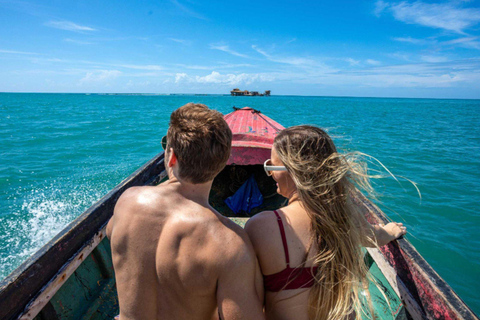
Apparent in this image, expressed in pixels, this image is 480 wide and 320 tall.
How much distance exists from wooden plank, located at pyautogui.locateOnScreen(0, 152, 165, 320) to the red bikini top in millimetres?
1739

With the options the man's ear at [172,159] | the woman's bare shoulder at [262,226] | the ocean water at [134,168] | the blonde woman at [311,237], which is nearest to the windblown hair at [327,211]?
the blonde woman at [311,237]

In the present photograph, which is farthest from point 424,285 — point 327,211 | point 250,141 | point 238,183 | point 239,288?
point 238,183

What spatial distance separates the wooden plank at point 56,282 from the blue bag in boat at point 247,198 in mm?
2546

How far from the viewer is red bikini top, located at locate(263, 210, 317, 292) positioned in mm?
Result: 1404

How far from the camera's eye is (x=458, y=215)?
Answer: 7.60m

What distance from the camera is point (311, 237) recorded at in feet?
4.68

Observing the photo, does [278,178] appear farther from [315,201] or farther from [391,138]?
[391,138]

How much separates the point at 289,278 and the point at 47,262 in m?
2.03

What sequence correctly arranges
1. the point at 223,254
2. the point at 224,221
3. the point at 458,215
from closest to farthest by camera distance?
the point at 223,254 → the point at 224,221 → the point at 458,215

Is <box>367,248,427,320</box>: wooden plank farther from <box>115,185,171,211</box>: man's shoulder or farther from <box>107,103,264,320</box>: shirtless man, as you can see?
<box>115,185,171,211</box>: man's shoulder

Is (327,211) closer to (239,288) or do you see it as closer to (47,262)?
(239,288)

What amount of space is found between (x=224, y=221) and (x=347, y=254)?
2.47 feet

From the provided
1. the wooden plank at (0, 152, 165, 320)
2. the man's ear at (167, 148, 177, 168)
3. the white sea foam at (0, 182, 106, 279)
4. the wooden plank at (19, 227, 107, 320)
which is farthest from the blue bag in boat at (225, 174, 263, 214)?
the white sea foam at (0, 182, 106, 279)

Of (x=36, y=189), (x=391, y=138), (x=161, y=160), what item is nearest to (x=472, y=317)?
(x=161, y=160)
